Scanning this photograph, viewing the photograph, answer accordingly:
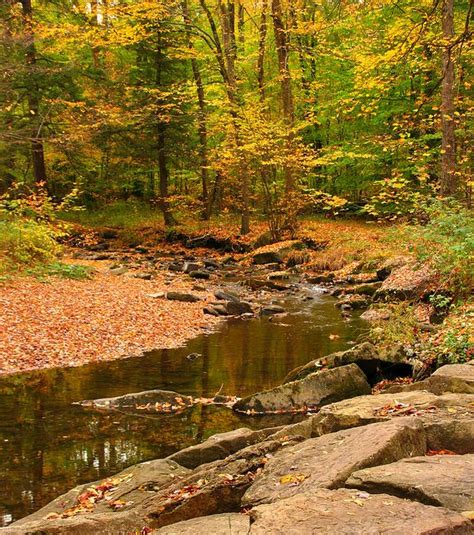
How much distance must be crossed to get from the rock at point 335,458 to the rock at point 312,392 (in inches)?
129

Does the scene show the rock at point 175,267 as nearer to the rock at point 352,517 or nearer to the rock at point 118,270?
the rock at point 118,270

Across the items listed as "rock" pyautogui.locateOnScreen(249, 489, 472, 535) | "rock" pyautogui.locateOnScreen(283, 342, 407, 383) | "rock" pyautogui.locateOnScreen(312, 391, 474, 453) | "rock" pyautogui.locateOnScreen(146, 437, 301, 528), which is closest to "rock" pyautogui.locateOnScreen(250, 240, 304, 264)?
"rock" pyautogui.locateOnScreen(283, 342, 407, 383)

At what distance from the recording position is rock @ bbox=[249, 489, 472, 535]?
311 cm

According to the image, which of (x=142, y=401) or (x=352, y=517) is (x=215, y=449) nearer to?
(x=142, y=401)

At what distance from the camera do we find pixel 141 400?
8359 millimetres

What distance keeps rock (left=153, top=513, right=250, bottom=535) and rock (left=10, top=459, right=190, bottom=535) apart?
82cm

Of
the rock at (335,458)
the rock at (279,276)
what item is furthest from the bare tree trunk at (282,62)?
the rock at (335,458)

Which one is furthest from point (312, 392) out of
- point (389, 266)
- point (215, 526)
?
point (389, 266)

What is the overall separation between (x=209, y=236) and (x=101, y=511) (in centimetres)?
2330

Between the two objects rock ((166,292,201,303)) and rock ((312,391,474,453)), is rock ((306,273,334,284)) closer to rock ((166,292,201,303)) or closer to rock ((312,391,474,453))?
rock ((166,292,201,303))

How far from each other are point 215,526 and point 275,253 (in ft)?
67.2

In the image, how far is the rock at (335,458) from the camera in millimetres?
4020

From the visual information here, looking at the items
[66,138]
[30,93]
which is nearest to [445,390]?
[66,138]

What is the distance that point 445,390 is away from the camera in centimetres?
586
